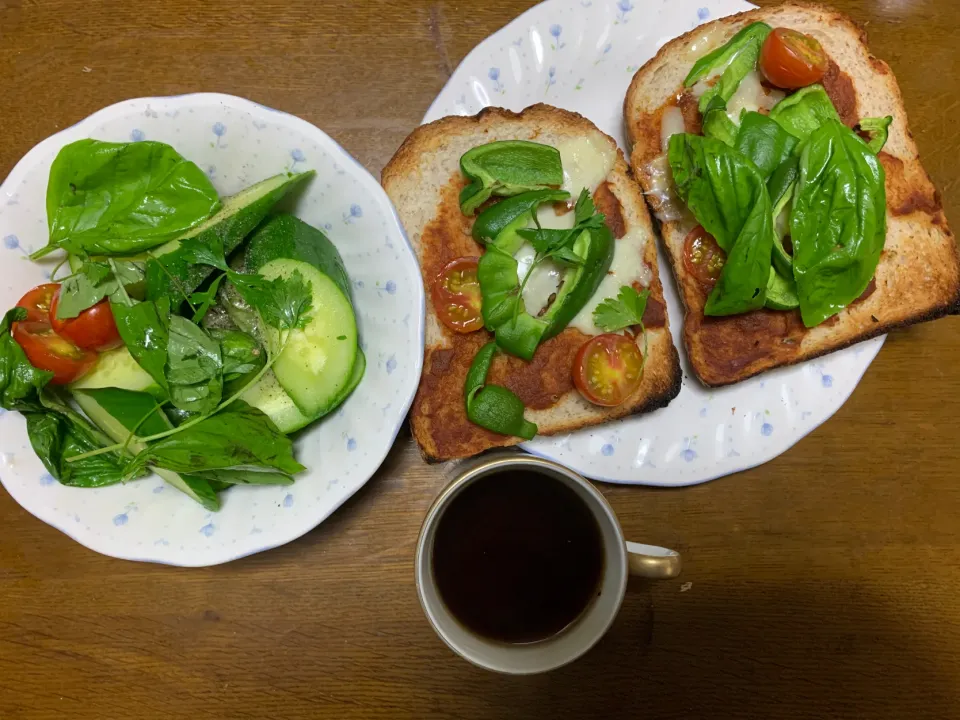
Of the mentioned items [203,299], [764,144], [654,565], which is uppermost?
[764,144]

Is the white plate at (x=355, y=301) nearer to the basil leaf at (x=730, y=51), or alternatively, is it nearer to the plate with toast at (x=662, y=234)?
the plate with toast at (x=662, y=234)

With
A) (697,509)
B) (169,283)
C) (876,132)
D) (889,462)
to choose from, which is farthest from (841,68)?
(169,283)

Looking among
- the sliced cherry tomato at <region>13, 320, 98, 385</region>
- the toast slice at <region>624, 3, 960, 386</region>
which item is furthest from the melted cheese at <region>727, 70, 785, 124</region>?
the sliced cherry tomato at <region>13, 320, 98, 385</region>

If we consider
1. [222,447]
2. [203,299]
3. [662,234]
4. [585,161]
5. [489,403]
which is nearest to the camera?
[222,447]

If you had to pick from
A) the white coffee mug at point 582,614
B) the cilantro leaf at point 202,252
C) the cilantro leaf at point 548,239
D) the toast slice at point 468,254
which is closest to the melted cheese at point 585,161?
the toast slice at point 468,254

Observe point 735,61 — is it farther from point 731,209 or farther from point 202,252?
point 202,252

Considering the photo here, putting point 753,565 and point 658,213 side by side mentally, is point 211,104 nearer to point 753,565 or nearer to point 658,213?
point 658,213

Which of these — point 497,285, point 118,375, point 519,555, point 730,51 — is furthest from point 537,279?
point 118,375
